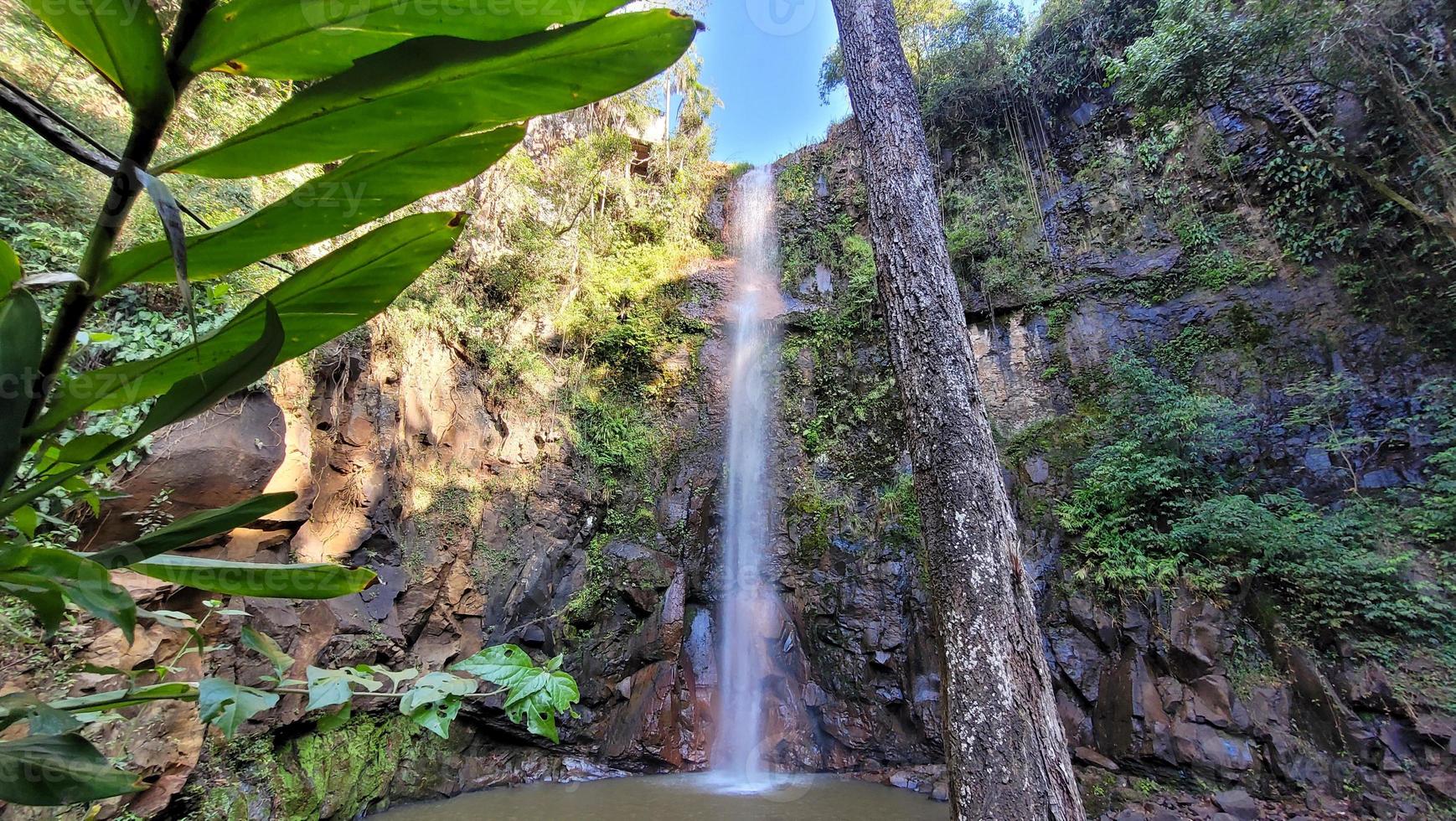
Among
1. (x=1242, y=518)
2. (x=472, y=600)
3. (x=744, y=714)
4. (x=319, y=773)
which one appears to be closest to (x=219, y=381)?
(x=319, y=773)

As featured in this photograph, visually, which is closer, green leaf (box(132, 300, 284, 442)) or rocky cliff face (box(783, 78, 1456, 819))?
green leaf (box(132, 300, 284, 442))

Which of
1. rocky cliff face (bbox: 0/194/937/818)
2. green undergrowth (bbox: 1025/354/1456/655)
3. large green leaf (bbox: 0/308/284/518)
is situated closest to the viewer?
large green leaf (bbox: 0/308/284/518)

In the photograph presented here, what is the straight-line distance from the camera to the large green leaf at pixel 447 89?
1.33 feet

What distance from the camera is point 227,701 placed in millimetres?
440

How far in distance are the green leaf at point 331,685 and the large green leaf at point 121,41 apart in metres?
0.45

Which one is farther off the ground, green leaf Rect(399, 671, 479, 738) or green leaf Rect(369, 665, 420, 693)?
green leaf Rect(369, 665, 420, 693)

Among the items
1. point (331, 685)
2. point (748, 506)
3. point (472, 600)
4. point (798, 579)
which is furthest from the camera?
point (748, 506)

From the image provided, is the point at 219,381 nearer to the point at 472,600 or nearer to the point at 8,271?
the point at 8,271

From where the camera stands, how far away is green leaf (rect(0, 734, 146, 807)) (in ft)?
1.32

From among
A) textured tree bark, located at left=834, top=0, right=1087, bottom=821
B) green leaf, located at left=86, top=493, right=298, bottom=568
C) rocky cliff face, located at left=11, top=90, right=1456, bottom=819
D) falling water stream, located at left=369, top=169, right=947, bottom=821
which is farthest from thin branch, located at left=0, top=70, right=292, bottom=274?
falling water stream, located at left=369, top=169, right=947, bottom=821

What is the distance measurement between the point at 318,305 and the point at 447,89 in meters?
0.21

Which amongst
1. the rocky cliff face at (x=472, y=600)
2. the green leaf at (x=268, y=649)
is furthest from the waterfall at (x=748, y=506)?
the green leaf at (x=268, y=649)

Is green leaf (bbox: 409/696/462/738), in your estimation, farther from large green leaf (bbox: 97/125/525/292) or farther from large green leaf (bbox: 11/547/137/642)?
large green leaf (bbox: 97/125/525/292)

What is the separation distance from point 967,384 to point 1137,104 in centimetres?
725
